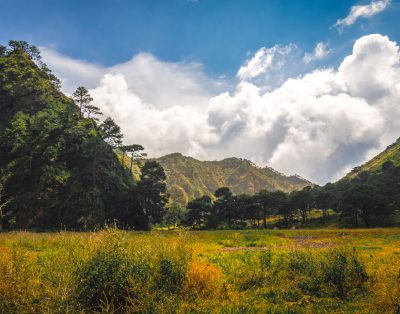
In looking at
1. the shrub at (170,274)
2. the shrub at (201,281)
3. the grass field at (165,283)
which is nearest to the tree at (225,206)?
the grass field at (165,283)

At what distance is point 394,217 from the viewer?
98125 millimetres

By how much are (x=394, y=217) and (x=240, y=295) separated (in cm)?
10069

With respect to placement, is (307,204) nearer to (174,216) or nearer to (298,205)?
(298,205)

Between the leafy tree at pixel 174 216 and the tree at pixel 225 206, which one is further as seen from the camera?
the leafy tree at pixel 174 216

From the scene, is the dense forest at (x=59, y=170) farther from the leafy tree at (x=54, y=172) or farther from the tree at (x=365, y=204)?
the tree at (x=365, y=204)

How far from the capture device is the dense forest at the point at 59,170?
75.1m

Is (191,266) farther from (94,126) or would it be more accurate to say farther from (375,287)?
(94,126)

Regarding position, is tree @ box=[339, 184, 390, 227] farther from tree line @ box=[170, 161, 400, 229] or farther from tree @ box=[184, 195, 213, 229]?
tree @ box=[184, 195, 213, 229]

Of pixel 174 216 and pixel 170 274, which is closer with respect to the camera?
pixel 170 274

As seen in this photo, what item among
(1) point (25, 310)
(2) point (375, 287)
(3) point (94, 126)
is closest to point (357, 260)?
(2) point (375, 287)

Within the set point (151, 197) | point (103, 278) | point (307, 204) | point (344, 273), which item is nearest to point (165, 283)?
point (103, 278)

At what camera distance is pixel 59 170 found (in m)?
78.1

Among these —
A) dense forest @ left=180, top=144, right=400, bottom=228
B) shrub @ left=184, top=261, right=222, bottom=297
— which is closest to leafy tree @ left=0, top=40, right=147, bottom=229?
dense forest @ left=180, top=144, right=400, bottom=228

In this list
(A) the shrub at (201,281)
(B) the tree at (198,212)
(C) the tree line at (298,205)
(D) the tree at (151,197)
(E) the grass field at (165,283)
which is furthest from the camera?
(B) the tree at (198,212)
